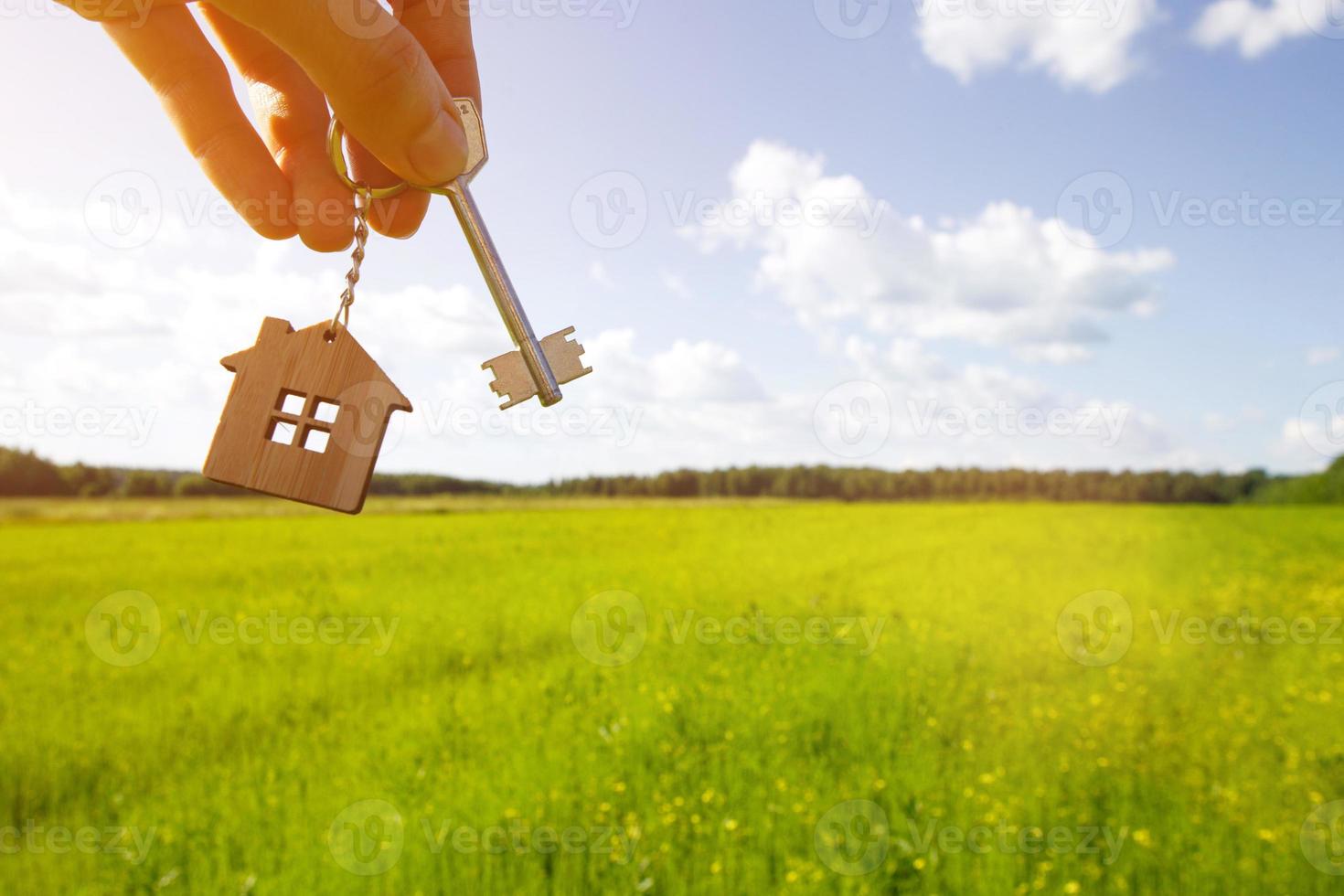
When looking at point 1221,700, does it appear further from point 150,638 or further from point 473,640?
point 150,638

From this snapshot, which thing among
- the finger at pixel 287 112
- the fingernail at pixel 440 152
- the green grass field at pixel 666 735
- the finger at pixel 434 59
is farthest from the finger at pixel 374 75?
the green grass field at pixel 666 735

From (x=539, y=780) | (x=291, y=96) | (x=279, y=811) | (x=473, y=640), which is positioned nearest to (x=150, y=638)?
(x=473, y=640)

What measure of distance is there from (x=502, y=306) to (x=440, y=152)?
0.95 feet

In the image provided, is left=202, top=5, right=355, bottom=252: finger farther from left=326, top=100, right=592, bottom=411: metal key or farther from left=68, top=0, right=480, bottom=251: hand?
left=326, top=100, right=592, bottom=411: metal key

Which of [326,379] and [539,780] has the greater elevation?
[326,379]

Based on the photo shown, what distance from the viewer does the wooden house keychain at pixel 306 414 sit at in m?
1.51

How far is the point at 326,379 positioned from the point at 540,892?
5.11m

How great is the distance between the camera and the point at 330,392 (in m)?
1.60

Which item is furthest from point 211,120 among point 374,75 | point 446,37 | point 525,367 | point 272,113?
point 525,367

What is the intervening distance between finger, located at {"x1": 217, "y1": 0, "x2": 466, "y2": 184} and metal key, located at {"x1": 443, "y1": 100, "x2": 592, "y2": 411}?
57mm

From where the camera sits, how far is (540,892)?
5.70 m

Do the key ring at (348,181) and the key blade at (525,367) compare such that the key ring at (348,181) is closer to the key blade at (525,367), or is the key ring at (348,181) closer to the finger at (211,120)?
the finger at (211,120)

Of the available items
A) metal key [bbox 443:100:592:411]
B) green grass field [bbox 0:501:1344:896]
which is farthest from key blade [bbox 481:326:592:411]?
green grass field [bbox 0:501:1344:896]

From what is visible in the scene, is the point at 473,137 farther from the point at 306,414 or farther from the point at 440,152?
the point at 306,414
